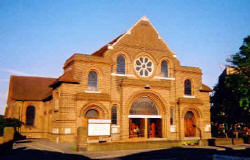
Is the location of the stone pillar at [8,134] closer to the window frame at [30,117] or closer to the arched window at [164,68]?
the window frame at [30,117]

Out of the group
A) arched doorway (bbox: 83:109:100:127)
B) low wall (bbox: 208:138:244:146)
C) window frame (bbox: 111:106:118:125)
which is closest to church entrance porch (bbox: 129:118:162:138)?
window frame (bbox: 111:106:118:125)

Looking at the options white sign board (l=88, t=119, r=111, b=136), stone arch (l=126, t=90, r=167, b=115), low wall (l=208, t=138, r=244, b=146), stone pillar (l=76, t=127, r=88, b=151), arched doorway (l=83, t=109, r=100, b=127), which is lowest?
low wall (l=208, t=138, r=244, b=146)

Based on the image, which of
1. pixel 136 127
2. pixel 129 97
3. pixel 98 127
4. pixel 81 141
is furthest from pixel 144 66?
pixel 81 141

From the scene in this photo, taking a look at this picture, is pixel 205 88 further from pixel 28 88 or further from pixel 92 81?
pixel 28 88

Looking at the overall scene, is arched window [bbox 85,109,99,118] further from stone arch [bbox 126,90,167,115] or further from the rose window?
the rose window

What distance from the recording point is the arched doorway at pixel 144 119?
2886 cm

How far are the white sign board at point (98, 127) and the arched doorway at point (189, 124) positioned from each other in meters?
12.4

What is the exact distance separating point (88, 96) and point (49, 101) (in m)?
9.47

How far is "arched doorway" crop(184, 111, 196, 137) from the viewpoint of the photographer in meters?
31.4

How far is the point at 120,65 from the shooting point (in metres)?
29.1

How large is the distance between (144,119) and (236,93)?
37.3 ft

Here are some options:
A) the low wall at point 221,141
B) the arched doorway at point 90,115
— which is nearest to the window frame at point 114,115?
the arched doorway at point 90,115

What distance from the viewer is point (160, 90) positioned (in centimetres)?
2992

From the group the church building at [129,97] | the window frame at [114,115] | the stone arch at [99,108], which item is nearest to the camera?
the church building at [129,97]
